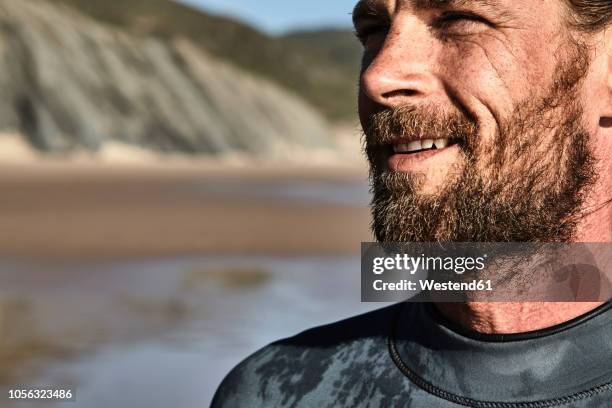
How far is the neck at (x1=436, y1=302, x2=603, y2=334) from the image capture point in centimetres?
220

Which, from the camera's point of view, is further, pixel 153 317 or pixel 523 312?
pixel 153 317

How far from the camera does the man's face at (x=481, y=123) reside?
2.17 meters

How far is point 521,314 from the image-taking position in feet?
7.24

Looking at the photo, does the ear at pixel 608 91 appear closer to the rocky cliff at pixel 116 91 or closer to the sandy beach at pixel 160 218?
the sandy beach at pixel 160 218

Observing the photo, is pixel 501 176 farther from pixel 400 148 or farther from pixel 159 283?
pixel 159 283

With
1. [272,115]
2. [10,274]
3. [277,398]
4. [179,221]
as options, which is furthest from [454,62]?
[272,115]

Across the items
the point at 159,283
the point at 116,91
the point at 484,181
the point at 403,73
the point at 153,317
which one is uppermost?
the point at 116,91

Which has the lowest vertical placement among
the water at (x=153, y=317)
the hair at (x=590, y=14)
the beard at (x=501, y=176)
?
the beard at (x=501, y=176)

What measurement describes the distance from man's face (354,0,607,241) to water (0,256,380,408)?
5724 mm

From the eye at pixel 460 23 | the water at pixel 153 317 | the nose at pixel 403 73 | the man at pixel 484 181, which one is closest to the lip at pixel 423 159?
the man at pixel 484 181

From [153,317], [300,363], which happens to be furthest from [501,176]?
[153,317]

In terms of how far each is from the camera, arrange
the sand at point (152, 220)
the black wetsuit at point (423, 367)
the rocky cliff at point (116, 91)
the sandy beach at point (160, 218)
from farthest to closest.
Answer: the rocky cliff at point (116, 91), the sandy beach at point (160, 218), the sand at point (152, 220), the black wetsuit at point (423, 367)

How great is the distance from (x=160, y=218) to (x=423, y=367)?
85.3ft

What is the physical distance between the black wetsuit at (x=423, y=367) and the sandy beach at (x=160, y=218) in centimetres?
1736
